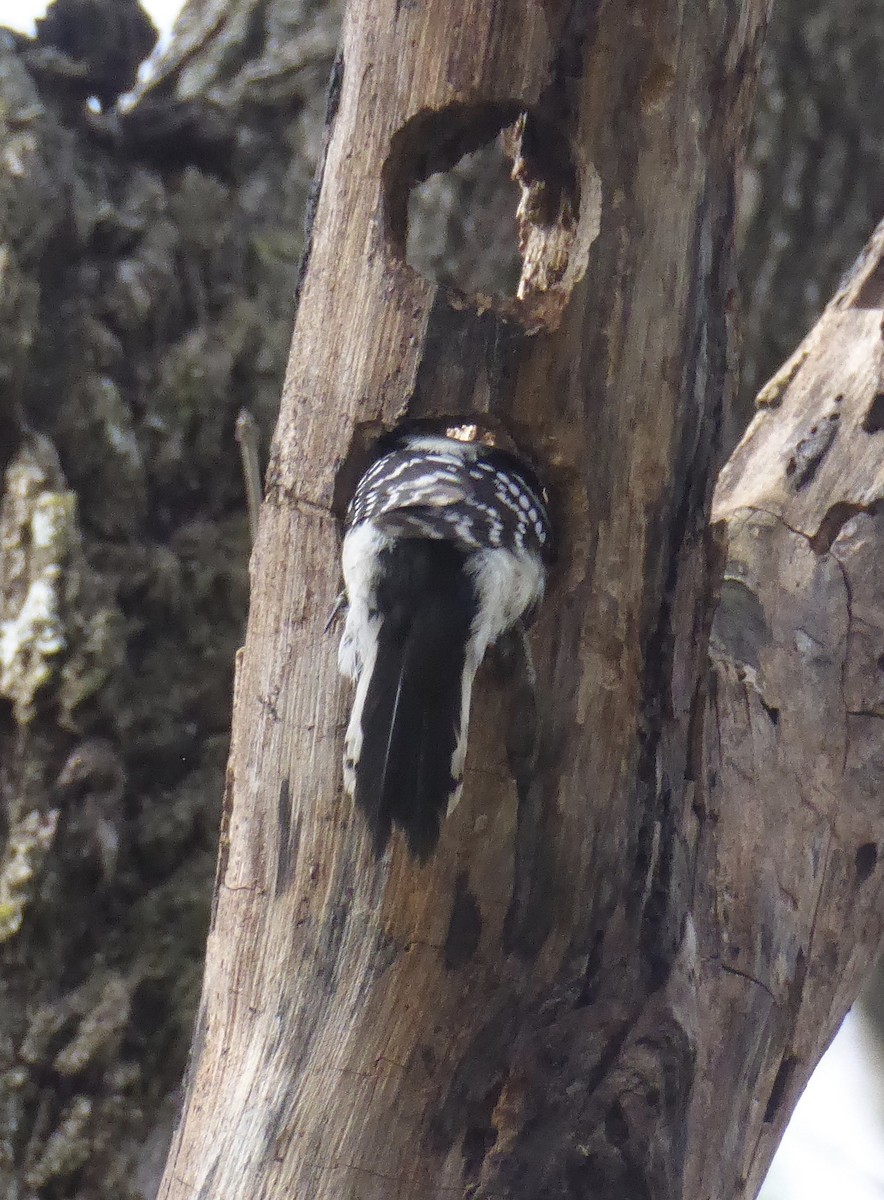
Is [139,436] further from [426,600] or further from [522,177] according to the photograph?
[426,600]

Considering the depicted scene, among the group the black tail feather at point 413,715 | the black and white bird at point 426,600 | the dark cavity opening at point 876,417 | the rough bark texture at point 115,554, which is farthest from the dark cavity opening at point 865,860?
the rough bark texture at point 115,554

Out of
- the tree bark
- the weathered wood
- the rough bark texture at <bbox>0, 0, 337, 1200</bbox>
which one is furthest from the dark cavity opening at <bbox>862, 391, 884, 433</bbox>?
the rough bark texture at <bbox>0, 0, 337, 1200</bbox>

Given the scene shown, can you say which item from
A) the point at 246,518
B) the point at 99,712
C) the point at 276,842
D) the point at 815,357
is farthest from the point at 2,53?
the point at 276,842

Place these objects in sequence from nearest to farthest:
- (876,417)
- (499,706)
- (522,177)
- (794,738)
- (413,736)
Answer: (413,736) < (499,706) < (522,177) < (794,738) < (876,417)

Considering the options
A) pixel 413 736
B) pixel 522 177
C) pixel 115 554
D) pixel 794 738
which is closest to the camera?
pixel 413 736

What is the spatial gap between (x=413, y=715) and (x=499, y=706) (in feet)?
0.66

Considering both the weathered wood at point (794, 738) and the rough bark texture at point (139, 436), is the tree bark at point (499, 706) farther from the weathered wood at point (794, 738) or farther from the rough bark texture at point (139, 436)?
the rough bark texture at point (139, 436)

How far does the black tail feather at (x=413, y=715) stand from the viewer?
129 cm

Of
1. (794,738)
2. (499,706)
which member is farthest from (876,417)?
(499,706)

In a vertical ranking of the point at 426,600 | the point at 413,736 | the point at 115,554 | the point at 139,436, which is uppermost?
the point at 139,436

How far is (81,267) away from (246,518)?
621mm

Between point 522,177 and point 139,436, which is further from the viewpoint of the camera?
point 139,436

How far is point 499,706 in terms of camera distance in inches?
57.8

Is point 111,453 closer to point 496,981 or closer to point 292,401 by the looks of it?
point 292,401
